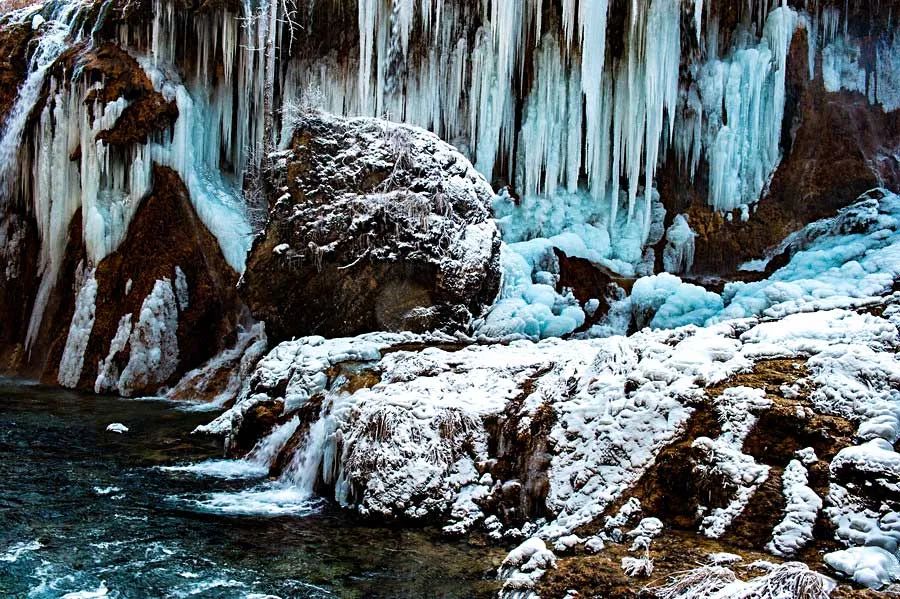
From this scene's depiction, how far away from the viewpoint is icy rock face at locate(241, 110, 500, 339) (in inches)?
483

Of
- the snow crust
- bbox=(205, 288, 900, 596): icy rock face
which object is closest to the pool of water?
bbox=(205, 288, 900, 596): icy rock face

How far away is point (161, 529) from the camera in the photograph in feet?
21.8

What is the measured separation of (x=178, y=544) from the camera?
6.29 meters

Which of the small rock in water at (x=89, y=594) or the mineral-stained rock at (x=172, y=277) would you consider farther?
the mineral-stained rock at (x=172, y=277)

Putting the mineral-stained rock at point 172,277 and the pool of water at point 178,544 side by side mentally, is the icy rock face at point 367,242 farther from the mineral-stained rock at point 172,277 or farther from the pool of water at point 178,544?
the mineral-stained rock at point 172,277

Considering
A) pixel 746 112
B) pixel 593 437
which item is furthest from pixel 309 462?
pixel 746 112

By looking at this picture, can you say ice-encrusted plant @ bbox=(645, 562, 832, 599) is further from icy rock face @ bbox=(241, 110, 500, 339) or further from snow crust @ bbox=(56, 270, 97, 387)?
snow crust @ bbox=(56, 270, 97, 387)

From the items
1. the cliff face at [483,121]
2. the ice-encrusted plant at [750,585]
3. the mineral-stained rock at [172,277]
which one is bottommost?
the ice-encrusted plant at [750,585]

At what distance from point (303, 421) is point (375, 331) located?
3.21 m

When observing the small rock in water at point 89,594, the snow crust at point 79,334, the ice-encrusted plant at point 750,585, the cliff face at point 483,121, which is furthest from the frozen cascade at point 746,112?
the small rock in water at point 89,594

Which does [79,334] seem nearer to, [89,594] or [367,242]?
[367,242]

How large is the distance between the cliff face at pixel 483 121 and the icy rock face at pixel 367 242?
2.57 m

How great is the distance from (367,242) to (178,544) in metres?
6.92

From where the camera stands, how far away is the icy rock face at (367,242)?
12.3m
